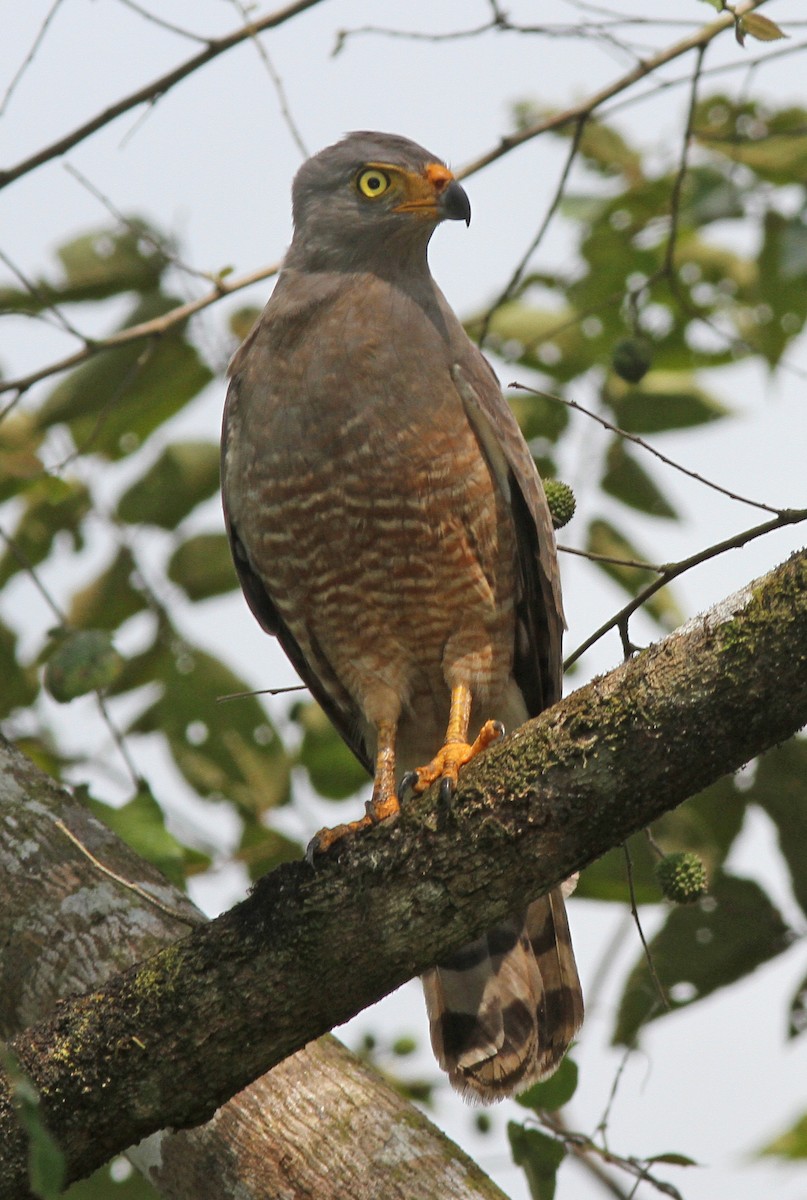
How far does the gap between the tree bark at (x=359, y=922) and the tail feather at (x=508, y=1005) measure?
3.68 ft

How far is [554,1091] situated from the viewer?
3.44 meters

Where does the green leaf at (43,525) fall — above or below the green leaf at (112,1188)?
above

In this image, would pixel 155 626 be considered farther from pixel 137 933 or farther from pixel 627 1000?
pixel 627 1000

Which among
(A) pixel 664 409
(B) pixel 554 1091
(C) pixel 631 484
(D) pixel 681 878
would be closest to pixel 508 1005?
(B) pixel 554 1091

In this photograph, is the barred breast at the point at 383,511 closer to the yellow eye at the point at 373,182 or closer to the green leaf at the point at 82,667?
the yellow eye at the point at 373,182

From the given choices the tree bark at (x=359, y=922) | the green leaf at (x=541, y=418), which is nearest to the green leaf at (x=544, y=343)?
the green leaf at (x=541, y=418)

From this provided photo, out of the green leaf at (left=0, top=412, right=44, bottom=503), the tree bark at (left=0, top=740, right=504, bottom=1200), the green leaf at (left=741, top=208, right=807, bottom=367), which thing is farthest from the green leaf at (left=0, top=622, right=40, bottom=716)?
the green leaf at (left=741, top=208, right=807, bottom=367)

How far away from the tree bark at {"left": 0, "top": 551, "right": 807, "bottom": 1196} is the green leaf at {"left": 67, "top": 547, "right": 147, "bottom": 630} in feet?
7.19

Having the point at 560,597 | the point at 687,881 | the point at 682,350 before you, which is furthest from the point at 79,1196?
the point at 682,350

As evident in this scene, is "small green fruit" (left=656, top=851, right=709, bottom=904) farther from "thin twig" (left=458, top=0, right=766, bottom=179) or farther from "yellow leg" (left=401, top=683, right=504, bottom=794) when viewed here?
"thin twig" (left=458, top=0, right=766, bottom=179)

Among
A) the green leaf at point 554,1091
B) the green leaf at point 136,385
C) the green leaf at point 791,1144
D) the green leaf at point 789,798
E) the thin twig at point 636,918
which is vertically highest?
the green leaf at point 136,385

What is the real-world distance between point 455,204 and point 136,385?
53.6 inches

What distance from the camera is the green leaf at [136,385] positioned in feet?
15.0

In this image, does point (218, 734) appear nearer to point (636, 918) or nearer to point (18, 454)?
point (18, 454)
